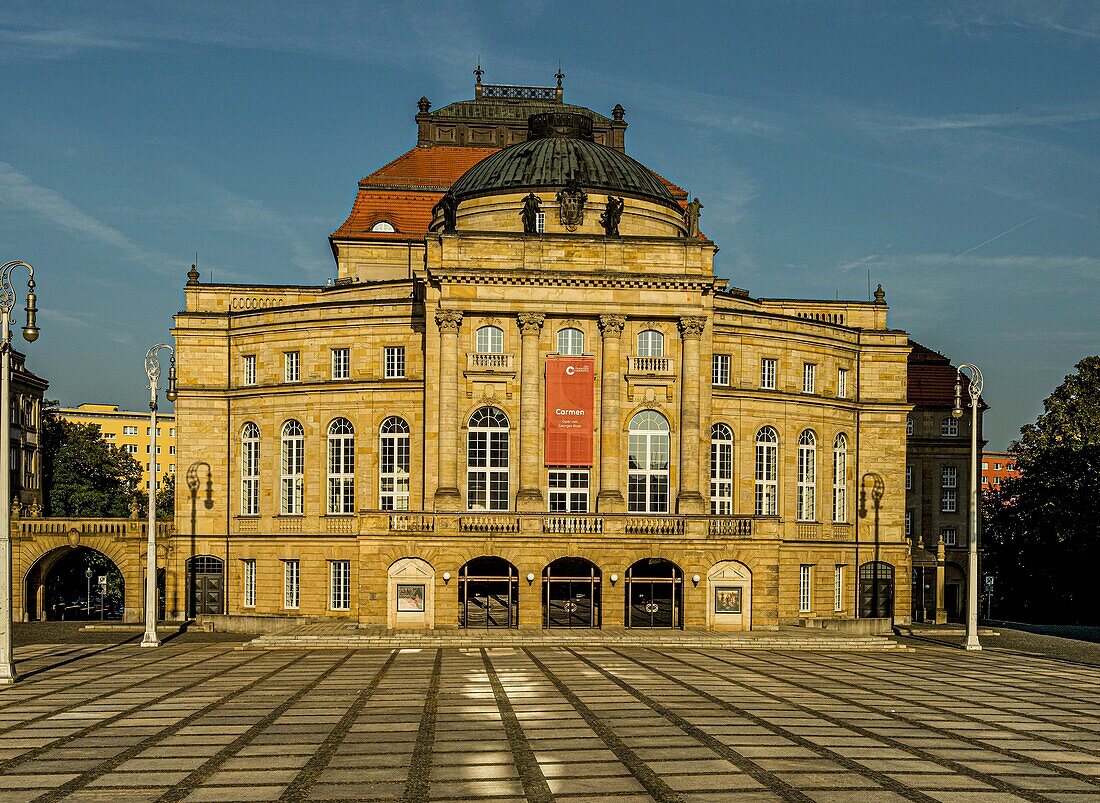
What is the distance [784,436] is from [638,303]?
14518mm

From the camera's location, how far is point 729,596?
209ft

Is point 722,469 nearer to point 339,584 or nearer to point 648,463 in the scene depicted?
point 648,463

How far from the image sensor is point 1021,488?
9881 centimetres

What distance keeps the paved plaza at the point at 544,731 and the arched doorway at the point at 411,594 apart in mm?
11454

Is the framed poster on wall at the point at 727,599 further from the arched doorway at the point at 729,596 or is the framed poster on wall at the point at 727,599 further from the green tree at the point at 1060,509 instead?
the green tree at the point at 1060,509

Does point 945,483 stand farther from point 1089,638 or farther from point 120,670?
point 120,670

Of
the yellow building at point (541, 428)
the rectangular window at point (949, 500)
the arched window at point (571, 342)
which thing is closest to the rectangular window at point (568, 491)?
the yellow building at point (541, 428)

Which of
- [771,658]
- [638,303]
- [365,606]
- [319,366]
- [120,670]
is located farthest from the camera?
[319,366]

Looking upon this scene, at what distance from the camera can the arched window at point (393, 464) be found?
243 feet

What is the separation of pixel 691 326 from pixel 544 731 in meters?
40.3

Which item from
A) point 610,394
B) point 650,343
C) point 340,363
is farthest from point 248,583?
point 650,343

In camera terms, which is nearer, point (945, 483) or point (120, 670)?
point (120, 670)

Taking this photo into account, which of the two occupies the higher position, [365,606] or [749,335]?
[749,335]

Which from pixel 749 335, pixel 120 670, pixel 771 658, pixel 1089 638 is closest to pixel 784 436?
pixel 749 335
